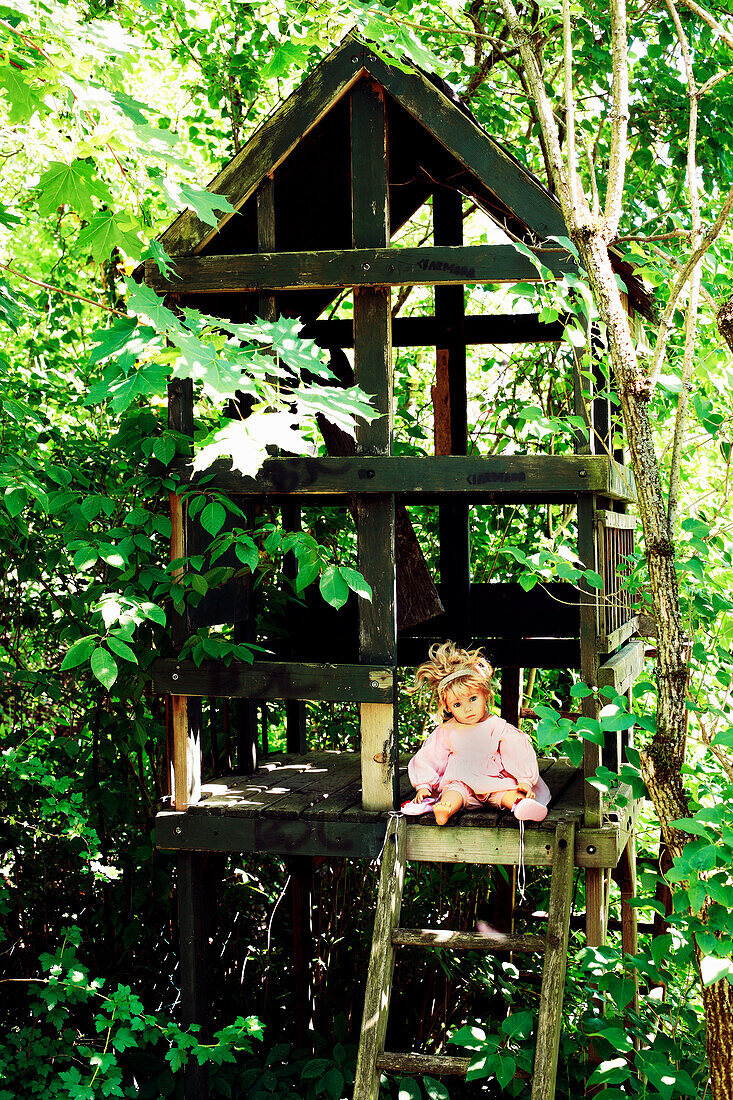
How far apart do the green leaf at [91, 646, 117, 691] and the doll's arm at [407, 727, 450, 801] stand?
4.08ft

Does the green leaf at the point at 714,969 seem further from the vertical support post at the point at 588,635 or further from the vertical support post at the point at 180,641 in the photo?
the vertical support post at the point at 180,641

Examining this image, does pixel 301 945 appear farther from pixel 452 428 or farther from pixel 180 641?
pixel 452 428

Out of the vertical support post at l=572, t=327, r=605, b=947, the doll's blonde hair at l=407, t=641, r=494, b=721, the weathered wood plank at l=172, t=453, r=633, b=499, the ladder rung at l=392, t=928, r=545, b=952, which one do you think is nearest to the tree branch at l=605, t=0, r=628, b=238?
the vertical support post at l=572, t=327, r=605, b=947

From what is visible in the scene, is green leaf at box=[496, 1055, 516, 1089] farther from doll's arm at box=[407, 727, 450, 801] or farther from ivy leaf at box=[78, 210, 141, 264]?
ivy leaf at box=[78, 210, 141, 264]

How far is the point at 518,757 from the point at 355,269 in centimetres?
194

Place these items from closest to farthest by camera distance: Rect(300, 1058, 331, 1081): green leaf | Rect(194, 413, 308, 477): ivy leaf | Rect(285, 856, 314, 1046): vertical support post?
Rect(194, 413, 308, 477): ivy leaf
Rect(300, 1058, 331, 1081): green leaf
Rect(285, 856, 314, 1046): vertical support post

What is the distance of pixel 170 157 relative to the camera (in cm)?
249

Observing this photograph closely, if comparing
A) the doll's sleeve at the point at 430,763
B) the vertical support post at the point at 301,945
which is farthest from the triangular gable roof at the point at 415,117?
the vertical support post at the point at 301,945

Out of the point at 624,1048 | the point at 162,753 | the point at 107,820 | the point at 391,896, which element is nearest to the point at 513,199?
the point at 391,896

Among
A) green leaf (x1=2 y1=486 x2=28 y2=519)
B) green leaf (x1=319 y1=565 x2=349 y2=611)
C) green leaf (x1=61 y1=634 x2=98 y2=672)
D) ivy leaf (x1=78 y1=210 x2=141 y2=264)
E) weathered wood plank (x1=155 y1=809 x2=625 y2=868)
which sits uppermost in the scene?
ivy leaf (x1=78 y1=210 x2=141 y2=264)

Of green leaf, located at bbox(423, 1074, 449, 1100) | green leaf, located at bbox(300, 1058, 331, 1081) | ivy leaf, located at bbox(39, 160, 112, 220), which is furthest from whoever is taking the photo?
green leaf, located at bbox(300, 1058, 331, 1081)

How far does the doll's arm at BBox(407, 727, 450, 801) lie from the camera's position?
3809 millimetres

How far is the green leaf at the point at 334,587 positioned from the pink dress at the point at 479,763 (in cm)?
97

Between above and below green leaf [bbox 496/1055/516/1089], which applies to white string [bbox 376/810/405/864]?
above
